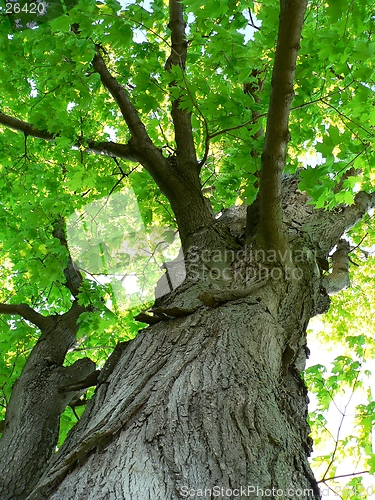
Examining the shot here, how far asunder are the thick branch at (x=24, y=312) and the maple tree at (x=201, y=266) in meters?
0.02

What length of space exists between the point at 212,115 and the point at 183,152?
71 cm

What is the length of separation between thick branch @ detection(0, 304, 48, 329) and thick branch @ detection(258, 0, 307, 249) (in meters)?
2.62

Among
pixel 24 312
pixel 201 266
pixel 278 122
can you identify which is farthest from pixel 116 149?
pixel 24 312

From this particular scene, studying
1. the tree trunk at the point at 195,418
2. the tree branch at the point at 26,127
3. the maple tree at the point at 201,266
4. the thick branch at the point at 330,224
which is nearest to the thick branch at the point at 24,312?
the maple tree at the point at 201,266

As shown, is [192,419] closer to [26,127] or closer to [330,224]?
[330,224]

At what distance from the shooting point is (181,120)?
3604 millimetres

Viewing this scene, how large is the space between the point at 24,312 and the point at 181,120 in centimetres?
254

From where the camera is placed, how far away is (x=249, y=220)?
3.28m

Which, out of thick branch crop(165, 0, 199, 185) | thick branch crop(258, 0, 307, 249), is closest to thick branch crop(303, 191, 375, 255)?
thick branch crop(258, 0, 307, 249)

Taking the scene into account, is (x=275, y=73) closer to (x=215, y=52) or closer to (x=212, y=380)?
(x=215, y=52)

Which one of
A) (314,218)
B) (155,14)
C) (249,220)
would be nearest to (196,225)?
(249,220)

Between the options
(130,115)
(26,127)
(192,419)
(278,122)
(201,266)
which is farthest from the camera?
(26,127)

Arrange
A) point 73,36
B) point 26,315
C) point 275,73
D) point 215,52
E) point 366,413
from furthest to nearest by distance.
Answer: point 26,315 < point 366,413 < point 73,36 < point 215,52 < point 275,73

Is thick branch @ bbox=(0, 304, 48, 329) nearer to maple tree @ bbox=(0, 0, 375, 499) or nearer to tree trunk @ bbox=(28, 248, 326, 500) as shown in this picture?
maple tree @ bbox=(0, 0, 375, 499)
